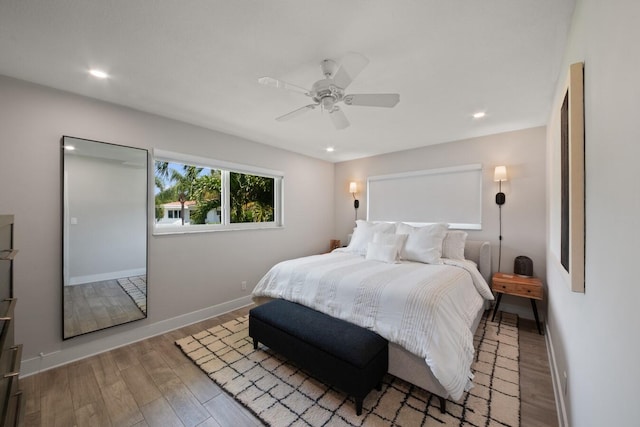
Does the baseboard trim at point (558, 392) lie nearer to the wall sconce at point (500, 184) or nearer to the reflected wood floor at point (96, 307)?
the wall sconce at point (500, 184)

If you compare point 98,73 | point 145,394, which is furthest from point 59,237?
point 145,394

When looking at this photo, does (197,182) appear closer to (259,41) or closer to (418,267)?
(259,41)

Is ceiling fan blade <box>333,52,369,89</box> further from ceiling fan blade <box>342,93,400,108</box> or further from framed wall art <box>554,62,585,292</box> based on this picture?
framed wall art <box>554,62,585,292</box>

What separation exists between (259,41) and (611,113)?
171 cm

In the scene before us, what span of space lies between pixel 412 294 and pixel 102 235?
2877 mm

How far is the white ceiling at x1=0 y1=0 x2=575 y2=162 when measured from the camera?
133 cm

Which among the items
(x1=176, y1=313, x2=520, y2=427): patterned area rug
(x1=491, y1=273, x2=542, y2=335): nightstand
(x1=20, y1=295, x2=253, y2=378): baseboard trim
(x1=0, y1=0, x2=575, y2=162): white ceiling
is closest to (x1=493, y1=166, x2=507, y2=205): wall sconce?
(x1=0, y1=0, x2=575, y2=162): white ceiling

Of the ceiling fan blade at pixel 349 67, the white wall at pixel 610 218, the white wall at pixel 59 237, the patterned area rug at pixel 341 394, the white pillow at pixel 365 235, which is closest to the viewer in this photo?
the white wall at pixel 610 218

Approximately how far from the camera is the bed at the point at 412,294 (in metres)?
1.68

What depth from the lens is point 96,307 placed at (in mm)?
2391

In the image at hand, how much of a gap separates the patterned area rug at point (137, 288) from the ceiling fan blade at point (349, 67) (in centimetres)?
269

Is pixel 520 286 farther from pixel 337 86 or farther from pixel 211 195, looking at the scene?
pixel 211 195

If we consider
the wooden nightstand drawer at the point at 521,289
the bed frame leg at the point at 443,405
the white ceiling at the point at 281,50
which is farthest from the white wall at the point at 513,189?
the bed frame leg at the point at 443,405

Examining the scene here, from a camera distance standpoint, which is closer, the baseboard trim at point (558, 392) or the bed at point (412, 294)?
the baseboard trim at point (558, 392)
